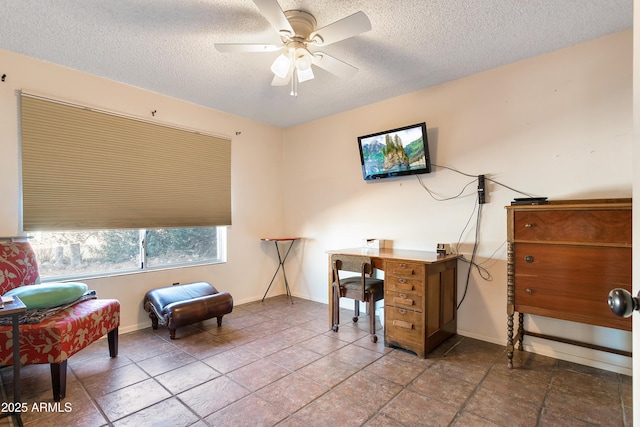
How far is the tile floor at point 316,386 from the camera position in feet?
5.91

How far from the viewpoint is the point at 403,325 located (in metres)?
2.67

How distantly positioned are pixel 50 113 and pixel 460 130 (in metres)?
3.77

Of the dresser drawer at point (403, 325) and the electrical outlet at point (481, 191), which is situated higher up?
the electrical outlet at point (481, 191)

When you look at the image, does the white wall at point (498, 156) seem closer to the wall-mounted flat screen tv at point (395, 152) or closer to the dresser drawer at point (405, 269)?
the wall-mounted flat screen tv at point (395, 152)

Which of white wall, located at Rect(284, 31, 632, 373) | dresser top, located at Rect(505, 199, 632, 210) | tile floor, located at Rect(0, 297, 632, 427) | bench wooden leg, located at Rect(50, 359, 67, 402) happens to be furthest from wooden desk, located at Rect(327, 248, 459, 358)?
bench wooden leg, located at Rect(50, 359, 67, 402)

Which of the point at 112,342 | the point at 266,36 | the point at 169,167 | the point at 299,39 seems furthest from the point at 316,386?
the point at 169,167

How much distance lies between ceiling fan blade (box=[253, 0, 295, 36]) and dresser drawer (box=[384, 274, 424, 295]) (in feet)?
6.76

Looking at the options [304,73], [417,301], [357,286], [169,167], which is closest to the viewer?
[304,73]

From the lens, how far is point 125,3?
2.00m

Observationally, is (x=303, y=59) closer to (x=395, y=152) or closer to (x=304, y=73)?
(x=304, y=73)

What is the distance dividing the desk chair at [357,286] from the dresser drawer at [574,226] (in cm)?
126

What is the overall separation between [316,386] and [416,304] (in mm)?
1034

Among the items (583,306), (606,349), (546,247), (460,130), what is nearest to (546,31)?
(460,130)

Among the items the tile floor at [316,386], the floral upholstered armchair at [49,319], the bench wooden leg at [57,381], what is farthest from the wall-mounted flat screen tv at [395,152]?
the bench wooden leg at [57,381]
